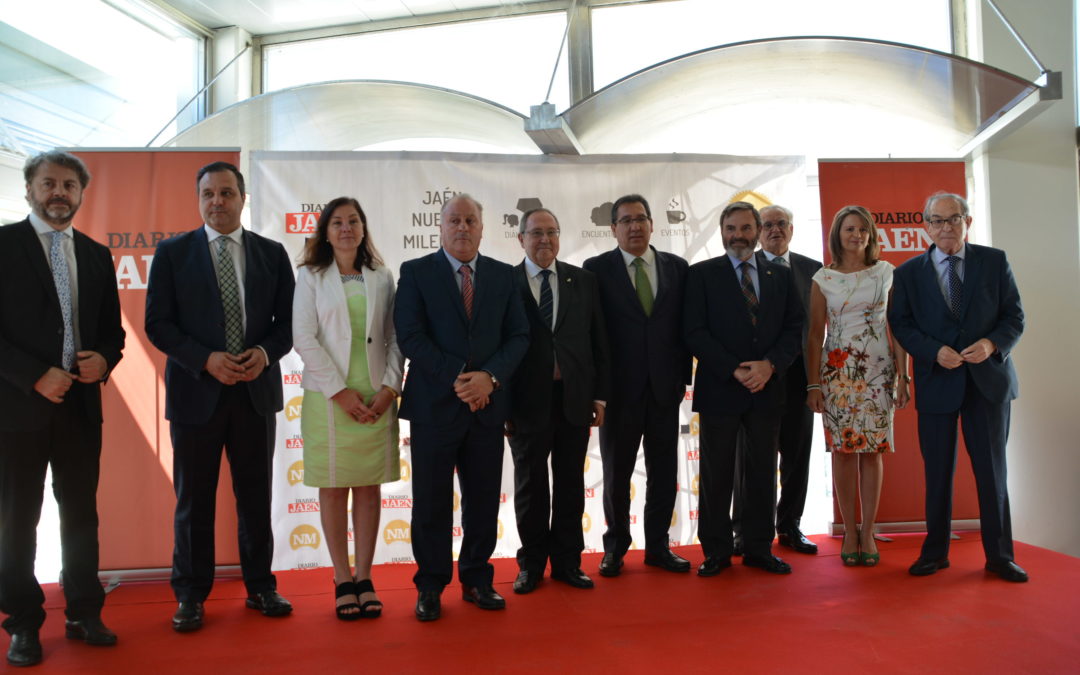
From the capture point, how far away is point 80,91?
5.95 metres

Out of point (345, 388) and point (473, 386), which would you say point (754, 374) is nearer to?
point (473, 386)

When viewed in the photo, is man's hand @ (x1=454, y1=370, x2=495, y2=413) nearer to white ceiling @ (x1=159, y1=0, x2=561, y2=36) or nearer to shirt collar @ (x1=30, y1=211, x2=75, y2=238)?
shirt collar @ (x1=30, y1=211, x2=75, y2=238)

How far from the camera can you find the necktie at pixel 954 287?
145 inches

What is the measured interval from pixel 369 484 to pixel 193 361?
0.86 meters

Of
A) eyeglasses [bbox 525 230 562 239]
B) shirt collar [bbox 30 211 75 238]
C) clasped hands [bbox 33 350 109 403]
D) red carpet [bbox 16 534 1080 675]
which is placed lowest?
red carpet [bbox 16 534 1080 675]

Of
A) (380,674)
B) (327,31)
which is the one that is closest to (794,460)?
(380,674)

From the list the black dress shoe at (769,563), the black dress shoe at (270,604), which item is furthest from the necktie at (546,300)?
the black dress shoe at (270,604)

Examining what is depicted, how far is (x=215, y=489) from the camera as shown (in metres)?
3.19

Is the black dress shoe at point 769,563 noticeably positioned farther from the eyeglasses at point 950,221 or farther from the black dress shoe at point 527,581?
the eyeglasses at point 950,221

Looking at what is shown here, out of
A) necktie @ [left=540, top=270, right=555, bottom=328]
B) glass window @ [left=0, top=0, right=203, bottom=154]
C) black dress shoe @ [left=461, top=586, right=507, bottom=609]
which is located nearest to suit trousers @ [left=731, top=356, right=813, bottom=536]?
necktie @ [left=540, top=270, right=555, bottom=328]

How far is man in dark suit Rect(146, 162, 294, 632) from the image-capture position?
3.14 metres

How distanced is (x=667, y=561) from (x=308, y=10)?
5.32 m

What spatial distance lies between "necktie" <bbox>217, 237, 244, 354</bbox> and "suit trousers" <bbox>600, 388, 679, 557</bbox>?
1.72 metres

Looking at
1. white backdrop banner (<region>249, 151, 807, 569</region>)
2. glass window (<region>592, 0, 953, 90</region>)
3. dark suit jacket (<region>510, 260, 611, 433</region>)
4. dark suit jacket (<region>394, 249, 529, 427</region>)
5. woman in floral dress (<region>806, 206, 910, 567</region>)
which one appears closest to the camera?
dark suit jacket (<region>394, 249, 529, 427</region>)
